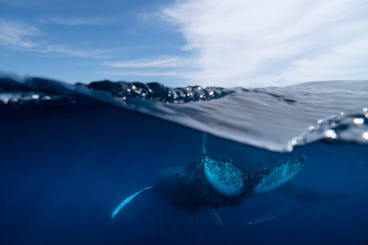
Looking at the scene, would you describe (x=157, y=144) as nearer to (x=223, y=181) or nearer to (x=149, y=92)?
(x=149, y=92)

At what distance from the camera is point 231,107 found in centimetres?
819

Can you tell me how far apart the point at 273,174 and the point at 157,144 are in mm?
17209

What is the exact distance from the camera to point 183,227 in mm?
22359

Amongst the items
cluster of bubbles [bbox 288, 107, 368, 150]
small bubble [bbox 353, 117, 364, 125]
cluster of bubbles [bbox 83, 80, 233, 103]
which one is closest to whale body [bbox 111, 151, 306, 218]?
cluster of bubbles [bbox 288, 107, 368, 150]

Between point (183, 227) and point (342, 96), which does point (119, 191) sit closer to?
point (183, 227)

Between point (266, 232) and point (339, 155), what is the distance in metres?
12.2

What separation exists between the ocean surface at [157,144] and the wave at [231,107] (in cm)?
3

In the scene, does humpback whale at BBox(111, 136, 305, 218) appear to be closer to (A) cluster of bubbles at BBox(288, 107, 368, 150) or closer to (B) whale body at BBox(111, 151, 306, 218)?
(B) whale body at BBox(111, 151, 306, 218)

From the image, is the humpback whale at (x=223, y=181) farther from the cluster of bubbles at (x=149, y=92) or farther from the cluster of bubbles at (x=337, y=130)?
the cluster of bubbles at (x=149, y=92)

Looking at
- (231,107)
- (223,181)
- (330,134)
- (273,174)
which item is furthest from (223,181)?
(330,134)

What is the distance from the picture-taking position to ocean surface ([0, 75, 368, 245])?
6.62 meters

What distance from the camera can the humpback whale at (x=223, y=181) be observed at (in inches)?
272

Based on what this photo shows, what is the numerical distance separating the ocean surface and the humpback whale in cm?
78

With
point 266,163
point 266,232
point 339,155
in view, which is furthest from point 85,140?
point 339,155
